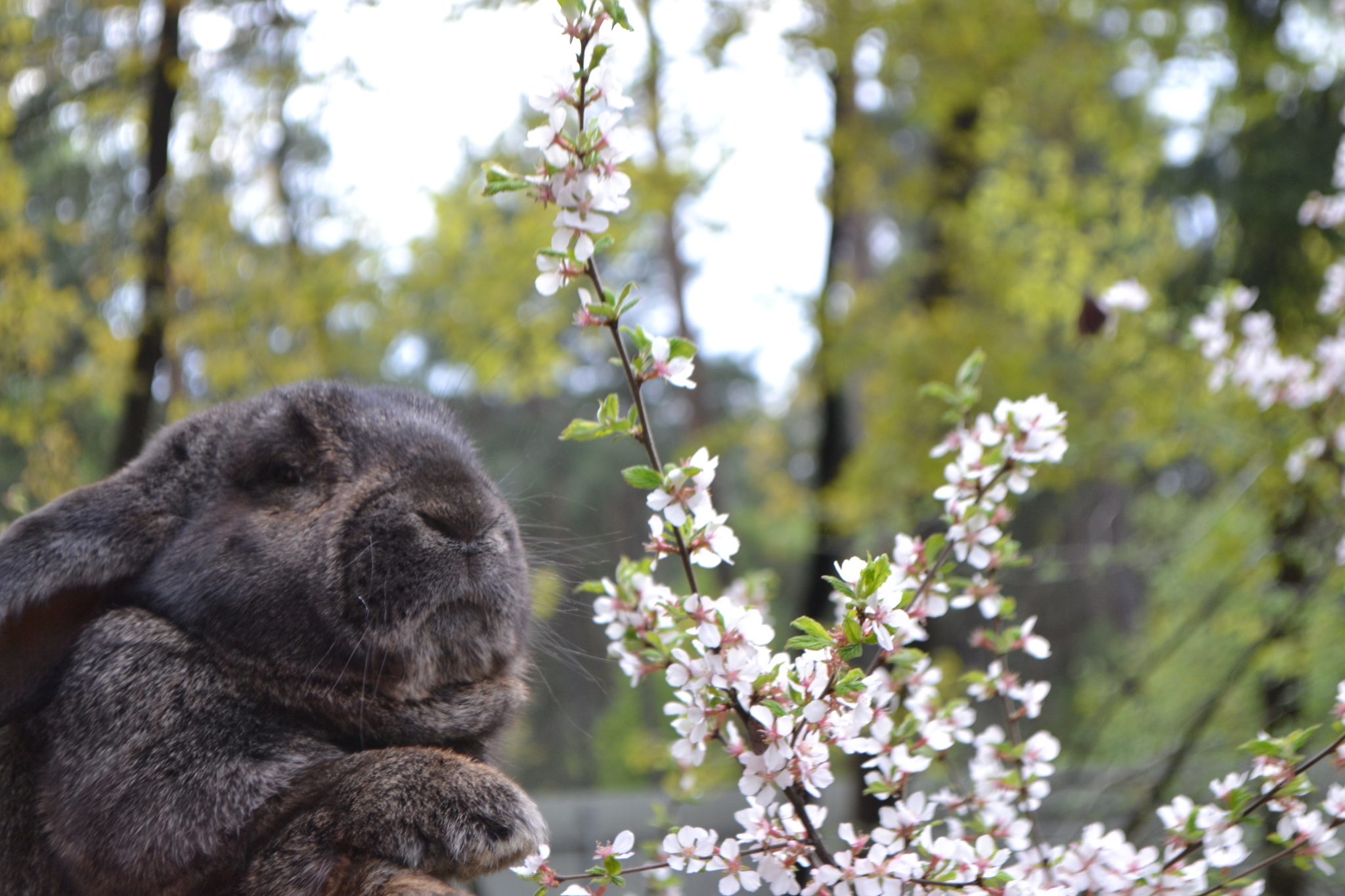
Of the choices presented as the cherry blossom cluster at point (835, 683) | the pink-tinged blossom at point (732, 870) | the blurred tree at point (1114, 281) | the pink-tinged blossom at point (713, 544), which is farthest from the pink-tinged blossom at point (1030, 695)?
the blurred tree at point (1114, 281)

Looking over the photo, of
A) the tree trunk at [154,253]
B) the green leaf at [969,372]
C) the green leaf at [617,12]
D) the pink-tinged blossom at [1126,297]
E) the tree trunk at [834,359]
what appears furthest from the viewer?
the tree trunk at [834,359]

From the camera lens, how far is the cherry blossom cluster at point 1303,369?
125 inches

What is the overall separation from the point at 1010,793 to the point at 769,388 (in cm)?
1241

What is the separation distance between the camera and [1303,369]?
3.21 metres

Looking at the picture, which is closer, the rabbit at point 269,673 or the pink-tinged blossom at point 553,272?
the pink-tinged blossom at point 553,272

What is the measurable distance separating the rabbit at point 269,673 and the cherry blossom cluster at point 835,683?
0.66ft

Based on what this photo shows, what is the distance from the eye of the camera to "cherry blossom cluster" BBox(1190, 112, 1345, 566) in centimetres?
316

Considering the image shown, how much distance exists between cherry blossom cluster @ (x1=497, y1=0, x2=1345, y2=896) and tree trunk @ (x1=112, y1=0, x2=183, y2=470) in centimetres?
396

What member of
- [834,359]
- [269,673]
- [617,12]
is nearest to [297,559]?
[269,673]

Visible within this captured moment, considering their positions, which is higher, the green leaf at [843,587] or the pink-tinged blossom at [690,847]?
the green leaf at [843,587]

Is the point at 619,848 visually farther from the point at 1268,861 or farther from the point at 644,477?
the point at 1268,861

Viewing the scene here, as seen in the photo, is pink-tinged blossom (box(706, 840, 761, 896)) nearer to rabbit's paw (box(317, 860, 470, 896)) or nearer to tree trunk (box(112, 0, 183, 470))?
rabbit's paw (box(317, 860, 470, 896))

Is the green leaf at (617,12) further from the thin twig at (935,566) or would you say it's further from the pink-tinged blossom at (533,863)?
the pink-tinged blossom at (533,863)

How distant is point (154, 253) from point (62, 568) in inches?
164
